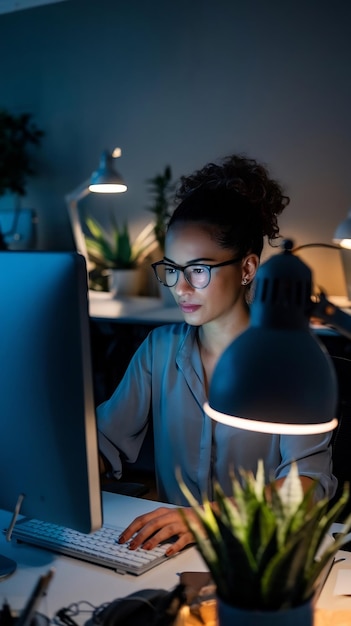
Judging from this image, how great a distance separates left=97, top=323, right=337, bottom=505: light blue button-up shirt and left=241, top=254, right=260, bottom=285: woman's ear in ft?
0.60

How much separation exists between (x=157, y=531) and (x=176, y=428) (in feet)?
1.53

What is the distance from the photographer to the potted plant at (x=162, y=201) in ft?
12.5

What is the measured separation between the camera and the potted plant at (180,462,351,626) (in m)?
0.83

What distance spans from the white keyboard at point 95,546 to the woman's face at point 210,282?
52 cm

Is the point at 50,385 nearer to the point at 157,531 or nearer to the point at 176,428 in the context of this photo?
the point at 157,531

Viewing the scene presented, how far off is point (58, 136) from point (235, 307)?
10.4 feet

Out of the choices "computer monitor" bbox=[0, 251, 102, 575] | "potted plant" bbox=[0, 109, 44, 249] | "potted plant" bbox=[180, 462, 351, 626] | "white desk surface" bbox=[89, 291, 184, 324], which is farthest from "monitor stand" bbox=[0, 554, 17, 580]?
"potted plant" bbox=[0, 109, 44, 249]

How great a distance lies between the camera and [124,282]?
4.05m

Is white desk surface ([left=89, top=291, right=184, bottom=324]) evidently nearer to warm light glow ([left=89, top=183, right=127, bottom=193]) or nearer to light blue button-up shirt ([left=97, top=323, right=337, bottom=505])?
warm light glow ([left=89, top=183, right=127, bottom=193])

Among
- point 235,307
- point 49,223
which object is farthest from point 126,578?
point 49,223

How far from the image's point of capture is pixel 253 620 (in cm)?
83

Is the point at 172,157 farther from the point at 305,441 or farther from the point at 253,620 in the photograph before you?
the point at 253,620

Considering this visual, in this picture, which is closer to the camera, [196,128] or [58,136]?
[196,128]

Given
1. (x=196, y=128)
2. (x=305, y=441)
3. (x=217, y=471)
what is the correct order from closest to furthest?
(x=305, y=441) < (x=217, y=471) < (x=196, y=128)
